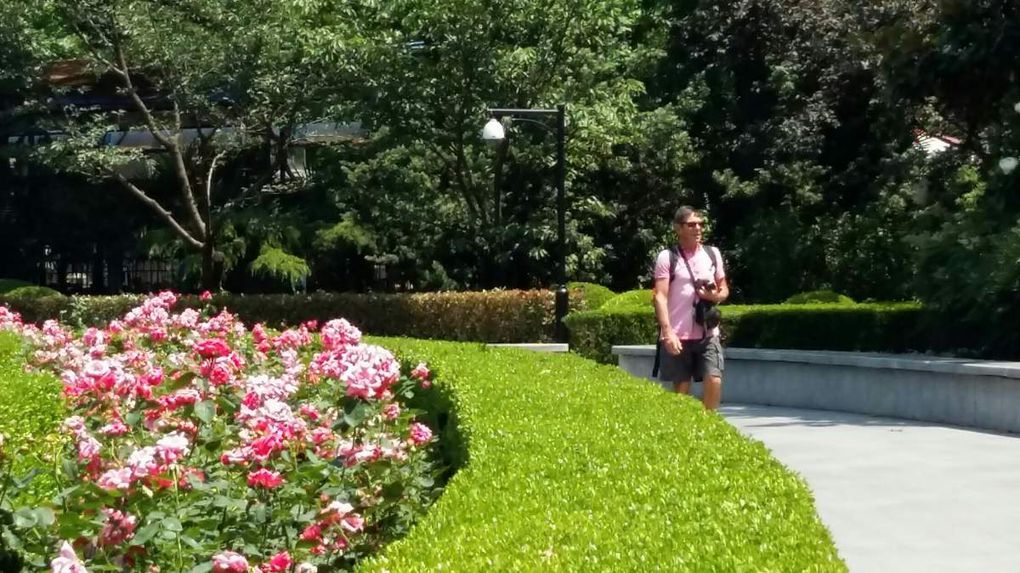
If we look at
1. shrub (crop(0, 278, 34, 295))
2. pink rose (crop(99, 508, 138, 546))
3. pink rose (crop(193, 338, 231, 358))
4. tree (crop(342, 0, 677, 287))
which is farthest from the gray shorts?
shrub (crop(0, 278, 34, 295))

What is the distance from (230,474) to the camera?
587cm

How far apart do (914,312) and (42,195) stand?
73.0 ft

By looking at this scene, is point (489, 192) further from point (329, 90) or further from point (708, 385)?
point (708, 385)

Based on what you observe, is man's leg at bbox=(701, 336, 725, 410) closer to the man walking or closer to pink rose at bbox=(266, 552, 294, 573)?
the man walking

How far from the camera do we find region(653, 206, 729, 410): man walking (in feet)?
32.7

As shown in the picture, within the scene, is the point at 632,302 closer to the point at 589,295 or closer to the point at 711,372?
the point at 589,295

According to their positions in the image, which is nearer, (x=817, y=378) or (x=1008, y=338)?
(x=1008, y=338)

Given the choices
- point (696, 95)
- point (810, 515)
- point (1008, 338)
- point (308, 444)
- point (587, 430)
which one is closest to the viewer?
point (810, 515)

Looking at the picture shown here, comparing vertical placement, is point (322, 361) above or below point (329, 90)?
below

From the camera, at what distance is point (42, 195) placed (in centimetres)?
3269

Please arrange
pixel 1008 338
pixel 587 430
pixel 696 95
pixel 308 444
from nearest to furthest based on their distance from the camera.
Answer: pixel 308 444 → pixel 587 430 → pixel 1008 338 → pixel 696 95

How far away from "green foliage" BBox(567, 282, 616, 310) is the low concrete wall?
29.0 feet

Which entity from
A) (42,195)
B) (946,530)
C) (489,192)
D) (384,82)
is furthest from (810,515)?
(42,195)

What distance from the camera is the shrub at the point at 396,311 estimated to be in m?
25.9
